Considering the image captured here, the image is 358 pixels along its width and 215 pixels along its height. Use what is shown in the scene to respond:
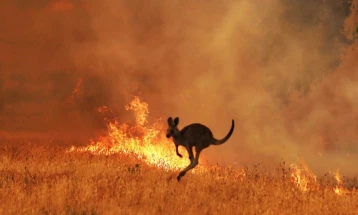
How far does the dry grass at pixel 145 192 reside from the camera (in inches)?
459

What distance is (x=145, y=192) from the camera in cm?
1297

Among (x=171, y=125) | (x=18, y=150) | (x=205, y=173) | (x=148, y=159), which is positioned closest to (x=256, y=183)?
(x=205, y=173)

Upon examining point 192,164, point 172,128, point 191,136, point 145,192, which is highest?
point 172,128

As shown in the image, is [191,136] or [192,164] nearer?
[192,164]

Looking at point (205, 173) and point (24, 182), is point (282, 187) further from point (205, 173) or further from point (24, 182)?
point (24, 182)

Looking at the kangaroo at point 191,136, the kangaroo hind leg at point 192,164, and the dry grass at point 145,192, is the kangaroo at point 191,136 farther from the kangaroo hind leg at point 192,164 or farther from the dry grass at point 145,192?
the dry grass at point 145,192

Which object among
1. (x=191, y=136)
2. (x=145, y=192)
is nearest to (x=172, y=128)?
(x=191, y=136)

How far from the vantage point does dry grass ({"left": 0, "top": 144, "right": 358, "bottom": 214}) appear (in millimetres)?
11648

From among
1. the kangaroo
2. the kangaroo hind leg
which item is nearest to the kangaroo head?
the kangaroo

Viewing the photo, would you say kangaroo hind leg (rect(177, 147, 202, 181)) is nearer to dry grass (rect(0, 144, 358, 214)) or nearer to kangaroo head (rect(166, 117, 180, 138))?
dry grass (rect(0, 144, 358, 214))

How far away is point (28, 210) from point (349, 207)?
307 inches

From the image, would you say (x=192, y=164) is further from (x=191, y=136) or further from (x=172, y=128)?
(x=172, y=128)

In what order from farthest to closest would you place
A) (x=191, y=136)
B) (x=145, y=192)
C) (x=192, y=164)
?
(x=191, y=136), (x=192, y=164), (x=145, y=192)

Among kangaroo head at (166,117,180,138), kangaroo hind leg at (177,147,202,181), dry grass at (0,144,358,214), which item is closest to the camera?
dry grass at (0,144,358,214)
